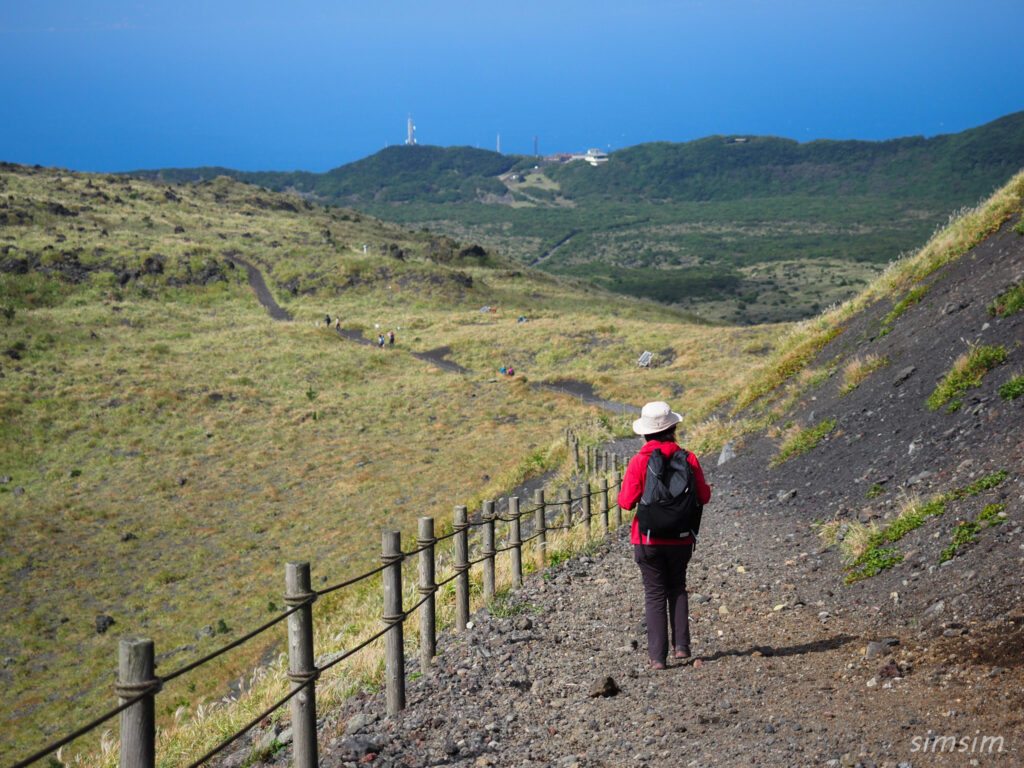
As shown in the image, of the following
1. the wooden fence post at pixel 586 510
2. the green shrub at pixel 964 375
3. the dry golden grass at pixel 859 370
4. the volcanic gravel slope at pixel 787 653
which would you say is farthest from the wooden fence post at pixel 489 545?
the dry golden grass at pixel 859 370

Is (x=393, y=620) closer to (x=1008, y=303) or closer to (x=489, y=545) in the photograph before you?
(x=489, y=545)

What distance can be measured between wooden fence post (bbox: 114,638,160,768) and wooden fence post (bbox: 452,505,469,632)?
14.6ft

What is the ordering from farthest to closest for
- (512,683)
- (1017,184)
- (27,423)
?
(27,423), (1017,184), (512,683)

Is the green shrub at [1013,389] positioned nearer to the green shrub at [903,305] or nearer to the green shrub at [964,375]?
the green shrub at [964,375]

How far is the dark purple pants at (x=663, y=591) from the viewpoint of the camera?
6.47 meters

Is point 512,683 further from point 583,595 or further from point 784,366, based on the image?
point 784,366

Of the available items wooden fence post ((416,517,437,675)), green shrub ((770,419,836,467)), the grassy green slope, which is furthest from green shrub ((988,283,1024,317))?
the grassy green slope

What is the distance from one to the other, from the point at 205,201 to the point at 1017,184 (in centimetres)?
12226

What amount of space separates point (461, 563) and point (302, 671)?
3.27 metres

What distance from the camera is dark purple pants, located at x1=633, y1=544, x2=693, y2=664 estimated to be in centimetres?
647

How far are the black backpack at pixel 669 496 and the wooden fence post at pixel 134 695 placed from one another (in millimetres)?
3895

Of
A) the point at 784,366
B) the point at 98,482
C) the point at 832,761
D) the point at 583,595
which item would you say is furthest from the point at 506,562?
the point at 98,482

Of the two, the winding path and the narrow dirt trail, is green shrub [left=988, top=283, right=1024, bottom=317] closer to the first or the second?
the winding path

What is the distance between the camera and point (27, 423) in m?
33.2
